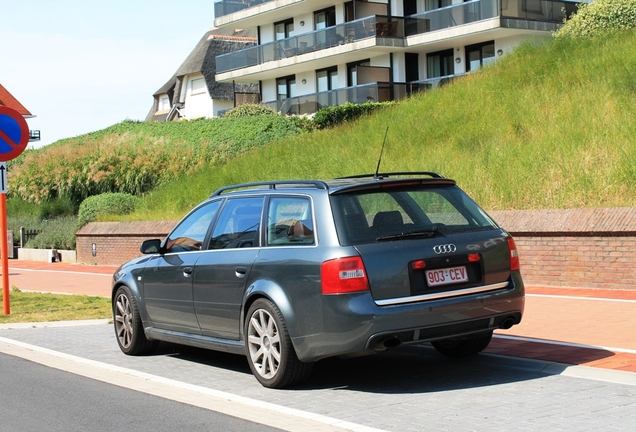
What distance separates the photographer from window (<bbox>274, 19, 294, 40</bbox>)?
49688mm

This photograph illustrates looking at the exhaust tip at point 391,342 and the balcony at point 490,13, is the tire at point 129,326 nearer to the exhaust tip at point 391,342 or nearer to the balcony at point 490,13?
the exhaust tip at point 391,342

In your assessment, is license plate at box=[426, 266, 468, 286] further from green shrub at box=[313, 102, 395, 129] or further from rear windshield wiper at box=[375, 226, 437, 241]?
green shrub at box=[313, 102, 395, 129]

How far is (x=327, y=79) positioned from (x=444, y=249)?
39.5 metres

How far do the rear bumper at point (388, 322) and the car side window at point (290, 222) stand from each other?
0.73 m

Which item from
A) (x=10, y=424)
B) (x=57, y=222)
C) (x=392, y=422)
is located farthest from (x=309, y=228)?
(x=57, y=222)

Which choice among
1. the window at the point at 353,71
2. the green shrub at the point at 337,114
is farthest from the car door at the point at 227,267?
the window at the point at 353,71

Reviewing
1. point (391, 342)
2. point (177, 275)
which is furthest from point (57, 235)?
point (391, 342)

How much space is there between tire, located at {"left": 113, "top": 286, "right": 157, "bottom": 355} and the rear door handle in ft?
7.10

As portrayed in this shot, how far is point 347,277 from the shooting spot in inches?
287

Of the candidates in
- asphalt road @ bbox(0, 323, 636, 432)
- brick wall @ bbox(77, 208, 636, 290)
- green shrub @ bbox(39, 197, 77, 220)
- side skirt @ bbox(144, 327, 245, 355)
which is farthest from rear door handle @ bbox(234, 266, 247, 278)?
green shrub @ bbox(39, 197, 77, 220)

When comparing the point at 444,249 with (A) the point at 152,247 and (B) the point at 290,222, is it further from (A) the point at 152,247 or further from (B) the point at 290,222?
(A) the point at 152,247

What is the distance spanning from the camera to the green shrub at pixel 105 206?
1133 inches

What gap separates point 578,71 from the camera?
22.9 meters

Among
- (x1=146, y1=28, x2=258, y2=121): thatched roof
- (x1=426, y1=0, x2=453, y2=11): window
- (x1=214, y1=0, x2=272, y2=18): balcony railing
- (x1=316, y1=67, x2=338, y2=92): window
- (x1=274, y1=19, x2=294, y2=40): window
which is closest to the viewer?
(x1=426, y1=0, x2=453, y2=11): window
